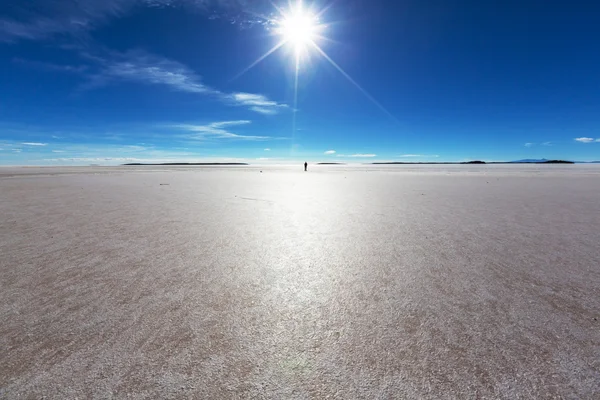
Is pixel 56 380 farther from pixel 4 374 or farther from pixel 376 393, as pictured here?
pixel 376 393

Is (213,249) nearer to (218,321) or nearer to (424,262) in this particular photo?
(218,321)

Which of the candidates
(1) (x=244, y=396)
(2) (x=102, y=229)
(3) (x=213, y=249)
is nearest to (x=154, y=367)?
(1) (x=244, y=396)

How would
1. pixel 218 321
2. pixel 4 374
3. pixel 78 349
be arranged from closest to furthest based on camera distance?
pixel 4 374 < pixel 78 349 < pixel 218 321

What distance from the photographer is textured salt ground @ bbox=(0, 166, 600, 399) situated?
2.00 m

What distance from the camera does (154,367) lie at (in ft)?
6.98

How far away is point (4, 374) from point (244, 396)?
1771mm

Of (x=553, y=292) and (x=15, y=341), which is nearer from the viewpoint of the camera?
(x=15, y=341)

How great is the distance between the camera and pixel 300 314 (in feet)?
9.44

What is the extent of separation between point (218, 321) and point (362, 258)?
255 centimetres

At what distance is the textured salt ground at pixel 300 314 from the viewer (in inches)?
78.6

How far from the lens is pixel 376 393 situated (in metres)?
1.89

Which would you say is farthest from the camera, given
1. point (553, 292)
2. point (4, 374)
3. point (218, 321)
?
point (553, 292)

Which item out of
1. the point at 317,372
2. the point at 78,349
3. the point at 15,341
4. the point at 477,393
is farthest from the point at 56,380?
the point at 477,393

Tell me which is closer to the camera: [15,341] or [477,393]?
[477,393]
